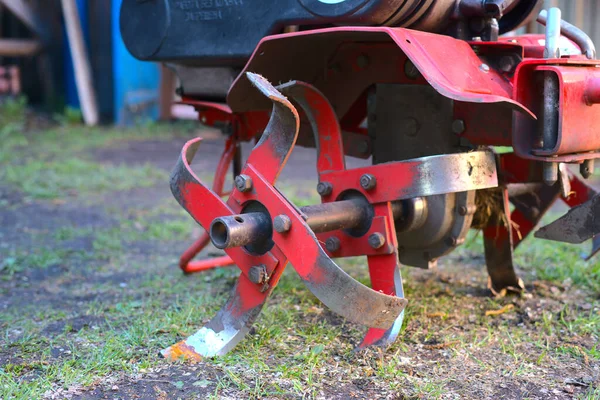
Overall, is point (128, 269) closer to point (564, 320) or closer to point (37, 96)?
point (564, 320)

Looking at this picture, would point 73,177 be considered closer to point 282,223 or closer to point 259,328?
point 259,328

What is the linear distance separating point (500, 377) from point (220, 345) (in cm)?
82

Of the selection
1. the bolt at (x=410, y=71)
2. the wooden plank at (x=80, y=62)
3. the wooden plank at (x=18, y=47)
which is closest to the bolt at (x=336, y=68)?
the bolt at (x=410, y=71)

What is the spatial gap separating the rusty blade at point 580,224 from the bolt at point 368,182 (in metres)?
0.67

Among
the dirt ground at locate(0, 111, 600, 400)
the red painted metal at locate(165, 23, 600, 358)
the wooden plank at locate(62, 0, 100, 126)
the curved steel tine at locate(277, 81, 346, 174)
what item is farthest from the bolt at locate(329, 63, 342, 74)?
the wooden plank at locate(62, 0, 100, 126)

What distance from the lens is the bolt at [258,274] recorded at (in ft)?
6.55

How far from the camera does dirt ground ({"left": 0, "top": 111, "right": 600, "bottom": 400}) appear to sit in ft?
6.49

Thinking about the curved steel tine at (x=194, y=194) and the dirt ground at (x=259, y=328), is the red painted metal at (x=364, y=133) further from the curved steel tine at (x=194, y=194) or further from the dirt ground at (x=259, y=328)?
the dirt ground at (x=259, y=328)

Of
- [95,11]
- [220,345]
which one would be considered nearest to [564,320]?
[220,345]

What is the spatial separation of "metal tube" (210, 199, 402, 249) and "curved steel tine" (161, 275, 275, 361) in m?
0.22

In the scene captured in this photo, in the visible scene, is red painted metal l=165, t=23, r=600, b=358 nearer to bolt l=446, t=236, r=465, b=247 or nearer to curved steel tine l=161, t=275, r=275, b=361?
curved steel tine l=161, t=275, r=275, b=361

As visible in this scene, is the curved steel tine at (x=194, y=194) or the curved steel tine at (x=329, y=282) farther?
the curved steel tine at (x=194, y=194)

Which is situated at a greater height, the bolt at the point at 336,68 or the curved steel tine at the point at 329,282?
the bolt at the point at 336,68

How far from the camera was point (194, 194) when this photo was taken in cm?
211
